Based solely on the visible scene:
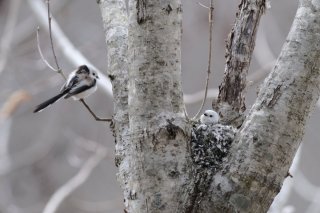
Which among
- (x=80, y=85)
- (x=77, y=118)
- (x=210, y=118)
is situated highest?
(x=210, y=118)

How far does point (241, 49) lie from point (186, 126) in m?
1.03

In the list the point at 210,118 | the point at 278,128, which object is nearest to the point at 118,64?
the point at 210,118

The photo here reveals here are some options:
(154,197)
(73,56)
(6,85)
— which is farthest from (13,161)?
(154,197)

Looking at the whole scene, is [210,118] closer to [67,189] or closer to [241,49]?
[241,49]

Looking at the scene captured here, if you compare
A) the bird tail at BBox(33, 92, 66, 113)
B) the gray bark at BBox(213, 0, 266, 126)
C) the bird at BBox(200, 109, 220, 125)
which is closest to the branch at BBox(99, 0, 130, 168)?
the bird at BBox(200, 109, 220, 125)

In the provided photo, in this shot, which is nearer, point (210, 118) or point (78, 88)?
point (210, 118)

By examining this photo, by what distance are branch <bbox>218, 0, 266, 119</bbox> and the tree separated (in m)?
0.89

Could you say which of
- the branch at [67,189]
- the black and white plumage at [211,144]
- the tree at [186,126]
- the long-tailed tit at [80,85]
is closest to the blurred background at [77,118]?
the branch at [67,189]

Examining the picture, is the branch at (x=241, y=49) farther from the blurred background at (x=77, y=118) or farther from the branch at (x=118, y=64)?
the blurred background at (x=77, y=118)

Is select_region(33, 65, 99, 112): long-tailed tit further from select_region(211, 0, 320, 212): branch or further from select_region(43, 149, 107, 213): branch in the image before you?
select_region(211, 0, 320, 212): branch

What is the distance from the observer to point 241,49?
322 cm

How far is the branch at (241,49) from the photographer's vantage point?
318cm

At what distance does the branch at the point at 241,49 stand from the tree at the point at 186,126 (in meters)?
0.89

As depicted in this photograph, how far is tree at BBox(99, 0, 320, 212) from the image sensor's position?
7.18 feet
